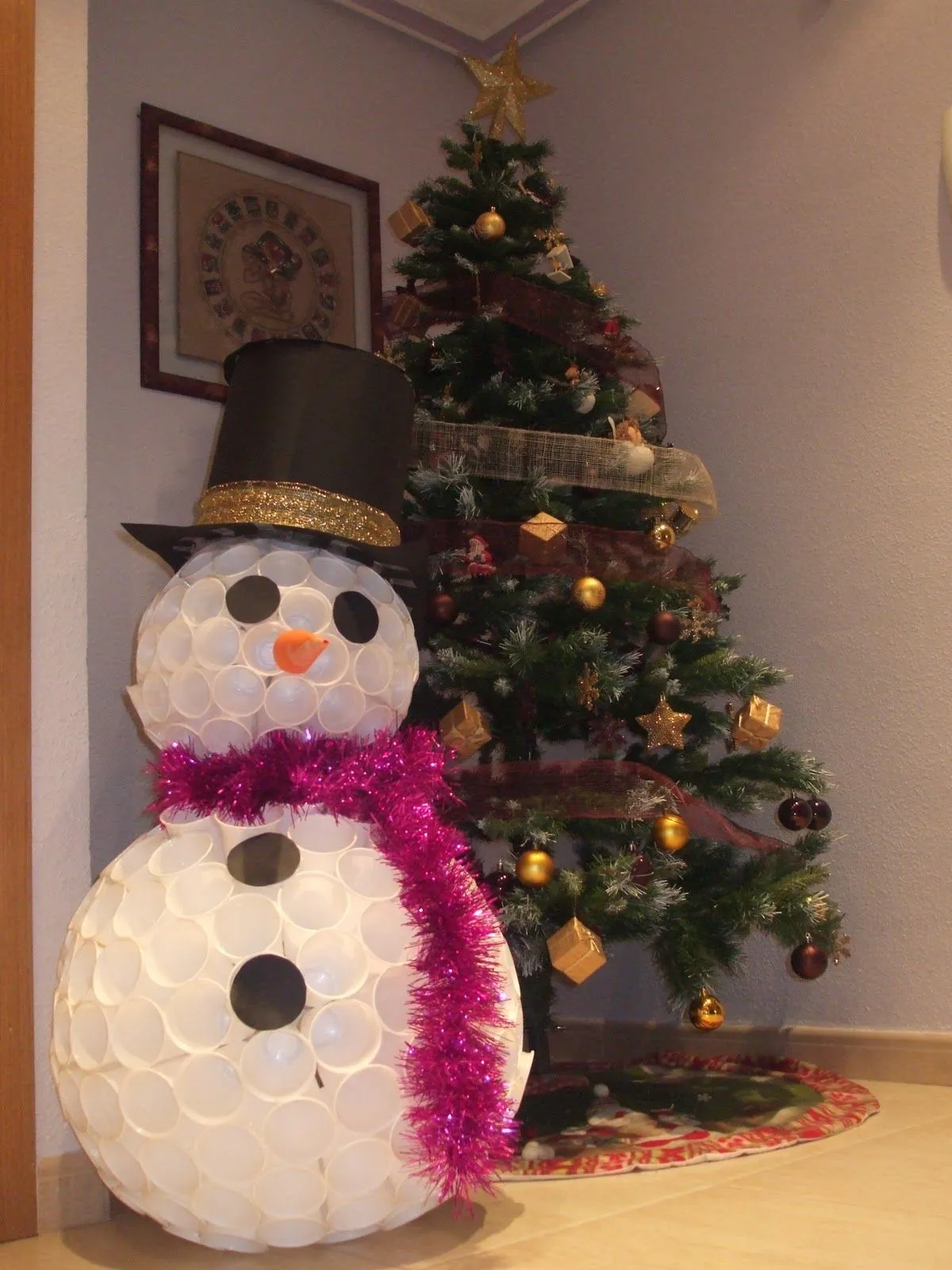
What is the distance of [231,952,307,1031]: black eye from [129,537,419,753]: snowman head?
0.69ft

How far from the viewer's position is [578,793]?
139cm

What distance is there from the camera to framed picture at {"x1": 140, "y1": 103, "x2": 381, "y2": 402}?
6.18 ft

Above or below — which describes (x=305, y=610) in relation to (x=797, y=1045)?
above

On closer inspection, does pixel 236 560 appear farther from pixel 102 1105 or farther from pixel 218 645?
pixel 102 1105

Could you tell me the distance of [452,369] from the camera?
1614 millimetres

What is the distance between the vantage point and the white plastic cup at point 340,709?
3.34 ft

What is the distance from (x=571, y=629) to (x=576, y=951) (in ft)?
1.41

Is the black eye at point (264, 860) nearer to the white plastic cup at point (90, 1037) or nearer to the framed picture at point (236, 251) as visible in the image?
the white plastic cup at point (90, 1037)

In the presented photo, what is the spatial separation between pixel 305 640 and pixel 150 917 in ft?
0.84

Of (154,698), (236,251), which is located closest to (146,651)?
(154,698)

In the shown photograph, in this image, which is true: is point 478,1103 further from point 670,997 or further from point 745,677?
point 745,677

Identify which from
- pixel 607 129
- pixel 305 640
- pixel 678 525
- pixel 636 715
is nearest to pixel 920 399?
pixel 678 525

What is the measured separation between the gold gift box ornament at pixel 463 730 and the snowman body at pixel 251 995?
1.31 ft

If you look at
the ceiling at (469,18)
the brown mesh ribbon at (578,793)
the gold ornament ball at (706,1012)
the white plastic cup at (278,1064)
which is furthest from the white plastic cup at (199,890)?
the ceiling at (469,18)
